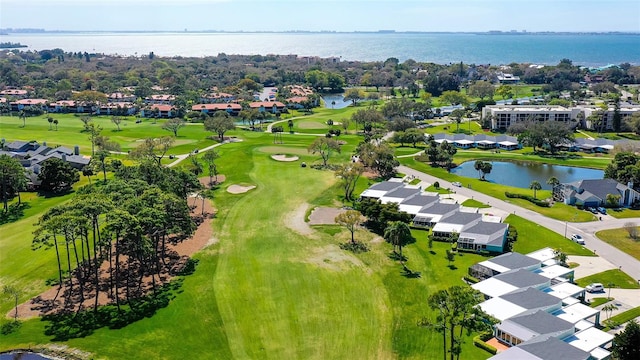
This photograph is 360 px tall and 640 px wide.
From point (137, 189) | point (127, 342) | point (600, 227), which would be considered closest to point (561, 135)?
point (600, 227)

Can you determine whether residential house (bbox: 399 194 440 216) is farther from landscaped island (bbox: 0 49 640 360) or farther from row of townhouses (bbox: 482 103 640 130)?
row of townhouses (bbox: 482 103 640 130)

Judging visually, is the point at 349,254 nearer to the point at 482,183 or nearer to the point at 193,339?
the point at 193,339

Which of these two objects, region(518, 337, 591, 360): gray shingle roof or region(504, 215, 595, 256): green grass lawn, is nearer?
region(518, 337, 591, 360): gray shingle roof

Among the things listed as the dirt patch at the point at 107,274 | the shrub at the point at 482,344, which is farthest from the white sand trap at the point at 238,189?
the shrub at the point at 482,344

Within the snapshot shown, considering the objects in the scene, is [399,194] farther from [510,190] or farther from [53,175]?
[53,175]

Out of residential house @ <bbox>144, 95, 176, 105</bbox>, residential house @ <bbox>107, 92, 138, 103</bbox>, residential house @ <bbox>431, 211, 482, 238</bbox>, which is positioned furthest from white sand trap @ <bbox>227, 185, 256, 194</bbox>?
residential house @ <bbox>107, 92, 138, 103</bbox>

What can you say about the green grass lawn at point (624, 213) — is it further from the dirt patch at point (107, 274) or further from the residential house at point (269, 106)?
the residential house at point (269, 106)
